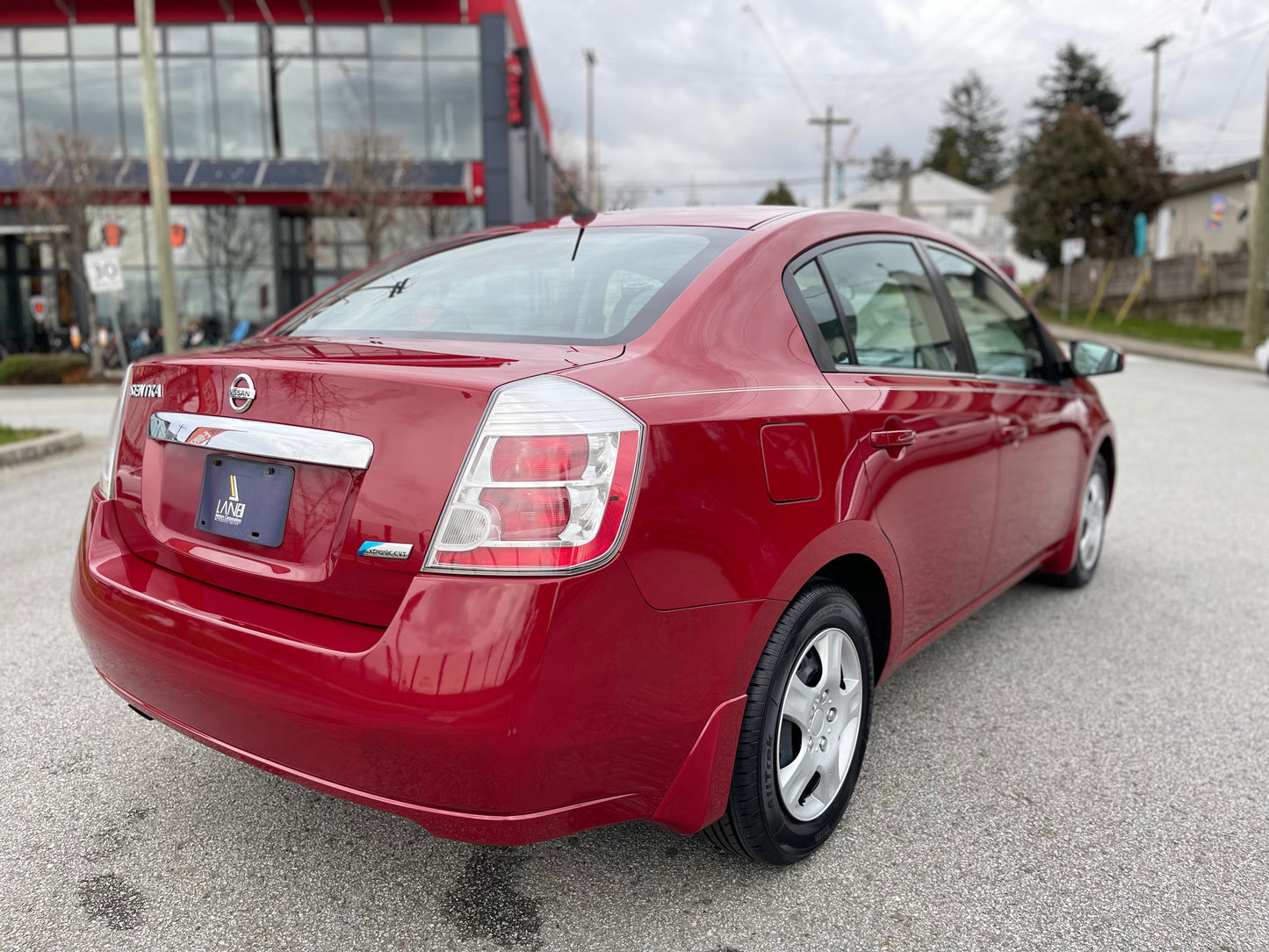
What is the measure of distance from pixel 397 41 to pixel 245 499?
27.6 meters

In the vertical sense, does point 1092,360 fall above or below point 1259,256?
below

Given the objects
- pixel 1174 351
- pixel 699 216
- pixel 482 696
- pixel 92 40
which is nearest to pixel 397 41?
pixel 92 40

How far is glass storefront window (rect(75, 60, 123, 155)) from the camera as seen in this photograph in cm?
2642

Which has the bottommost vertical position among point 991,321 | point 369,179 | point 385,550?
point 385,550

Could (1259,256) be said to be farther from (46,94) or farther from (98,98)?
(46,94)

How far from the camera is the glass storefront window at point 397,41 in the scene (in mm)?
26453

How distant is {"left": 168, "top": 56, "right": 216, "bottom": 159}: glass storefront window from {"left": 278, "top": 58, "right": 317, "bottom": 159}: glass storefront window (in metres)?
1.89

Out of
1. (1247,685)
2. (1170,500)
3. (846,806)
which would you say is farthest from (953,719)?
(1170,500)

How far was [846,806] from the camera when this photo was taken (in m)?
2.61

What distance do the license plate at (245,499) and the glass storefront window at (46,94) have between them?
29505 millimetres

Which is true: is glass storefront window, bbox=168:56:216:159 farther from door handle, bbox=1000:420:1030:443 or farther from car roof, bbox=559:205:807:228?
door handle, bbox=1000:420:1030:443

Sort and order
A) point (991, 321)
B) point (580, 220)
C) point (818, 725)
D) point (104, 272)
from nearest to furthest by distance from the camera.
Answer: point (818, 725) → point (580, 220) → point (991, 321) → point (104, 272)

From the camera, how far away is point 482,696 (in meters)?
1.74

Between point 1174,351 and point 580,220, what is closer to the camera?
point 580,220
